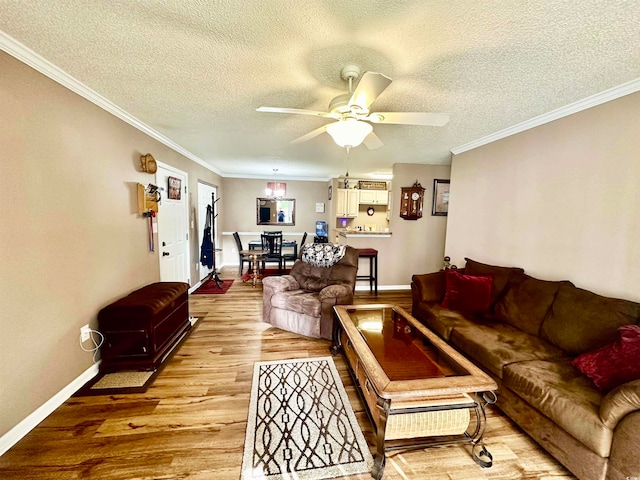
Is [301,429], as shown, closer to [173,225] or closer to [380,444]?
[380,444]

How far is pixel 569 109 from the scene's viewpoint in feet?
7.35

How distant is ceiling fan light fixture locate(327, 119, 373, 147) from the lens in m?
1.76

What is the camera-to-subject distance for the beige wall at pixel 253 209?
22.1 ft

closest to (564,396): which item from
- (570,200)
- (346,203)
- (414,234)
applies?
(570,200)

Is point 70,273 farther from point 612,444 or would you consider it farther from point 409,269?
point 409,269

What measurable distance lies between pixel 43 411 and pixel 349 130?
290cm

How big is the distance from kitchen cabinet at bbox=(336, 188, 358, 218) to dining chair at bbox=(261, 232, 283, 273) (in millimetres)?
1740

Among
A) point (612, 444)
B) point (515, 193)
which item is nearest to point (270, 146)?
point (515, 193)

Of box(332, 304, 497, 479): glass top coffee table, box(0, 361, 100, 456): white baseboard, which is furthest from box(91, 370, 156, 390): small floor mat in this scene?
box(332, 304, 497, 479): glass top coffee table

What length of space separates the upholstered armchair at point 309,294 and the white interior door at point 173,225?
156 centimetres

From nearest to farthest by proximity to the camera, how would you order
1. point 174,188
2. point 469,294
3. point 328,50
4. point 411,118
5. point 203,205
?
point 328,50
point 411,118
point 469,294
point 174,188
point 203,205

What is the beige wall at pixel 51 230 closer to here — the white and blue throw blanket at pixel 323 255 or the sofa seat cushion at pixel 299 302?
the sofa seat cushion at pixel 299 302

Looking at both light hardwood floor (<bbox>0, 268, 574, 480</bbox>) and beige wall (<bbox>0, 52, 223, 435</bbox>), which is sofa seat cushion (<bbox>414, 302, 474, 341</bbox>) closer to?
light hardwood floor (<bbox>0, 268, 574, 480</bbox>)

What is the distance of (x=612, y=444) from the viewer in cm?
124
